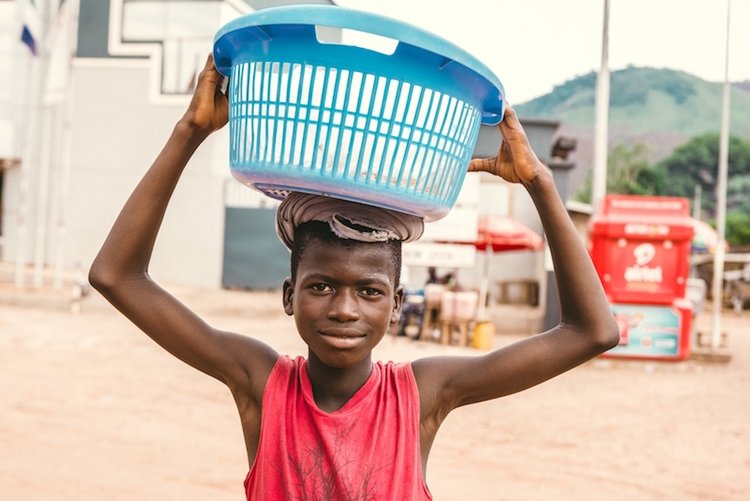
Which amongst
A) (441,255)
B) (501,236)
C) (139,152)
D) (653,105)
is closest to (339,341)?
(441,255)

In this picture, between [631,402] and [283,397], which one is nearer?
[283,397]

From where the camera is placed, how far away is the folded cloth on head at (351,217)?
147 centimetres

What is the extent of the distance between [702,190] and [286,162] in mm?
73076

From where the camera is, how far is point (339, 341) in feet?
4.75

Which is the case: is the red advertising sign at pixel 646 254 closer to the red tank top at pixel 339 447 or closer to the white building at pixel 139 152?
the white building at pixel 139 152

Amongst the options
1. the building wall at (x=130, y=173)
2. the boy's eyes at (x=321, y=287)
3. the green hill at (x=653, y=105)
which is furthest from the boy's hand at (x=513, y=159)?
the green hill at (x=653, y=105)

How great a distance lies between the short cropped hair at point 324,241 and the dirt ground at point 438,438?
106 inches

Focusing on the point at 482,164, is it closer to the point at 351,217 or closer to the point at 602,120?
the point at 351,217

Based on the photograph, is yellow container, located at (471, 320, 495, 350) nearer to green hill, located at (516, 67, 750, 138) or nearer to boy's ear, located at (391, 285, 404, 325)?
boy's ear, located at (391, 285, 404, 325)

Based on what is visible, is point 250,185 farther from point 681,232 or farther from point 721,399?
point 681,232

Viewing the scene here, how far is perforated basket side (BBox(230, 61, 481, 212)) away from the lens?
4.03 feet

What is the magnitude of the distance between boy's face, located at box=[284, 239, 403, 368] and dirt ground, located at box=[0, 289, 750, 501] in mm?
2721

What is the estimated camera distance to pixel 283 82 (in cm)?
127

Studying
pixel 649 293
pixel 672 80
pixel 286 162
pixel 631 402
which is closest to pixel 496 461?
pixel 631 402
